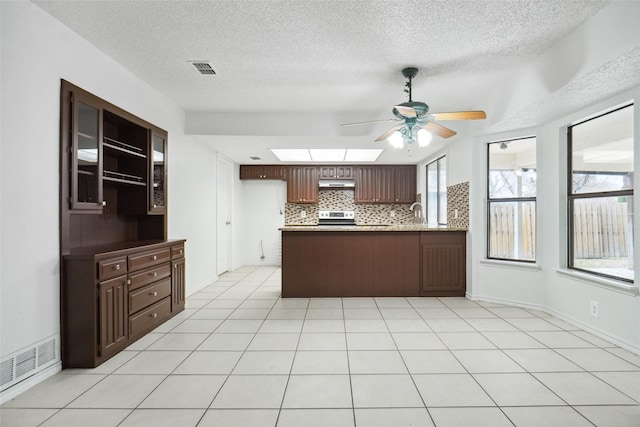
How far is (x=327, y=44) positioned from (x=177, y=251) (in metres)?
2.71

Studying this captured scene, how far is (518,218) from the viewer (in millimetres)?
3783

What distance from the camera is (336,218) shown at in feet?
22.2

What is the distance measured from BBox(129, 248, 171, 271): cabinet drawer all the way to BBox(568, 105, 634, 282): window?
438cm

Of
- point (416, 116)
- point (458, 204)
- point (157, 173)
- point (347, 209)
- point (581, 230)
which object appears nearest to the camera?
point (416, 116)

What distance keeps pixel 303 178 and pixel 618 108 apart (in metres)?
5.04

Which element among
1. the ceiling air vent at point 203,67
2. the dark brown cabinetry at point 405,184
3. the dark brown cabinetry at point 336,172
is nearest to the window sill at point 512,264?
the dark brown cabinetry at point 405,184

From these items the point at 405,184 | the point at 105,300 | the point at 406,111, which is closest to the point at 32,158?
the point at 105,300

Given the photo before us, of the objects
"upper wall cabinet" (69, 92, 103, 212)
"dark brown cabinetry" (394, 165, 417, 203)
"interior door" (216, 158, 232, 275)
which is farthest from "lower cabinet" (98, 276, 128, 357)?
"dark brown cabinetry" (394, 165, 417, 203)

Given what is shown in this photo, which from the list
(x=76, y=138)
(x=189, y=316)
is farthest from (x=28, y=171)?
(x=189, y=316)

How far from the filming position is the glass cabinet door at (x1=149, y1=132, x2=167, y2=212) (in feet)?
10.8

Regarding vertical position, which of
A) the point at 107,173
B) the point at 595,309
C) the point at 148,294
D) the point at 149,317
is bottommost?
the point at 149,317

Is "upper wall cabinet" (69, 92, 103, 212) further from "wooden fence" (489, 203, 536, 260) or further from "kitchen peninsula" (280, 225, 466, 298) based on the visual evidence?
"wooden fence" (489, 203, 536, 260)

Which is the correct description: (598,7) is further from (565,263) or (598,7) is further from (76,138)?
(76,138)

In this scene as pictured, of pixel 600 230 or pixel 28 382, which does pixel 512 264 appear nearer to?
pixel 600 230
